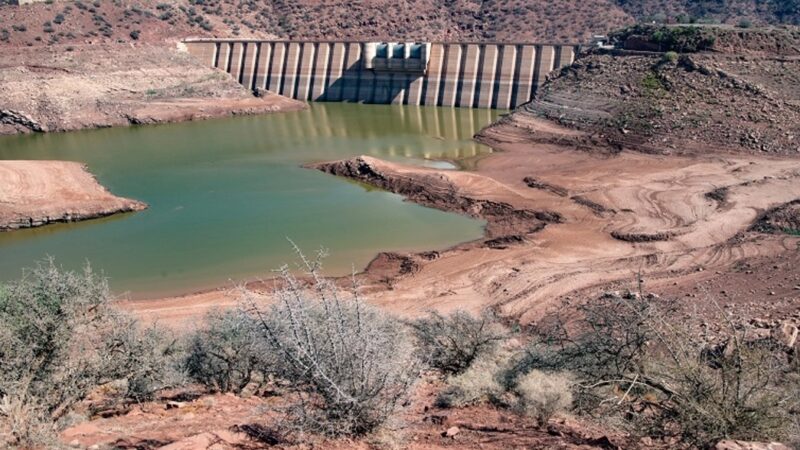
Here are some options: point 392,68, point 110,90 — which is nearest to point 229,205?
point 110,90

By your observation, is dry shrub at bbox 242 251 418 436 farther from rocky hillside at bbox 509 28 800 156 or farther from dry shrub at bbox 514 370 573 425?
rocky hillside at bbox 509 28 800 156

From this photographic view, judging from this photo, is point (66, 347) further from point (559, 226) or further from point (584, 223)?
point (584, 223)

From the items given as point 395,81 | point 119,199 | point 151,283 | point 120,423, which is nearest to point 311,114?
point 395,81

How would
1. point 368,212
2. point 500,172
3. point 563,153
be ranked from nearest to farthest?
point 368,212 → point 500,172 → point 563,153

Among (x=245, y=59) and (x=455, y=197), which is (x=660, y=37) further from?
(x=245, y=59)

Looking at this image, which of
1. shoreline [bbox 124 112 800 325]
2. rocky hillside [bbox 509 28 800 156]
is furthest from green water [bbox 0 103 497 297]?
rocky hillside [bbox 509 28 800 156]
